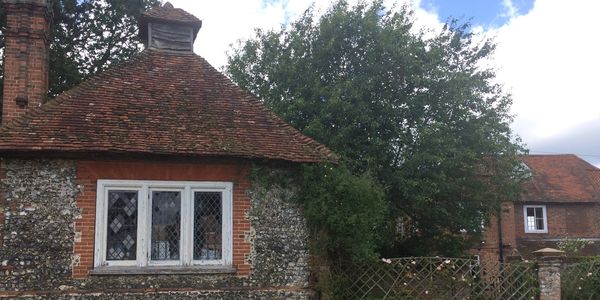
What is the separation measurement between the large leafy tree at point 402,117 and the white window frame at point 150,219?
5.32m

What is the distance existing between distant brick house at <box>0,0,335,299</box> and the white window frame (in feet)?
0.07

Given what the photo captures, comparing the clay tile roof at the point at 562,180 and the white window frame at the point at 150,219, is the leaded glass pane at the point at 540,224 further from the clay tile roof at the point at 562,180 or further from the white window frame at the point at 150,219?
the white window frame at the point at 150,219

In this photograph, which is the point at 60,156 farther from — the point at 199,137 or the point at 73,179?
the point at 199,137

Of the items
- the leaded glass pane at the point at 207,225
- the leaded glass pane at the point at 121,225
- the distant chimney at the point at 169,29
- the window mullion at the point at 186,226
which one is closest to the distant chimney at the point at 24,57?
the distant chimney at the point at 169,29

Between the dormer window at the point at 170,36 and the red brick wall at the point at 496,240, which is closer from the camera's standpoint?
the dormer window at the point at 170,36

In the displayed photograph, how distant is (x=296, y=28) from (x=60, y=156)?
35.2ft

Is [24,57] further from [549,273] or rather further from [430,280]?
[549,273]

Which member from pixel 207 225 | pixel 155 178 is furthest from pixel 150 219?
pixel 207 225

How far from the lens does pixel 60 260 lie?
10648 millimetres

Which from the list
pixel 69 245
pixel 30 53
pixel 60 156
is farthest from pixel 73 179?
pixel 30 53

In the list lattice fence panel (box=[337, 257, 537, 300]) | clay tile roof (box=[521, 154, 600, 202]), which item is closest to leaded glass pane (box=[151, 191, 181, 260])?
lattice fence panel (box=[337, 257, 537, 300])

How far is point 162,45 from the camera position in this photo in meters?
14.8

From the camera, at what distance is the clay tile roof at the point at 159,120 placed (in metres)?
11.0

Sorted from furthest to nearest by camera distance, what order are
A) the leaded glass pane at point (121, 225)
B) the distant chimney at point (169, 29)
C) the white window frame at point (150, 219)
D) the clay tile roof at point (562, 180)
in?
the clay tile roof at point (562, 180)
the distant chimney at point (169, 29)
the leaded glass pane at point (121, 225)
the white window frame at point (150, 219)
